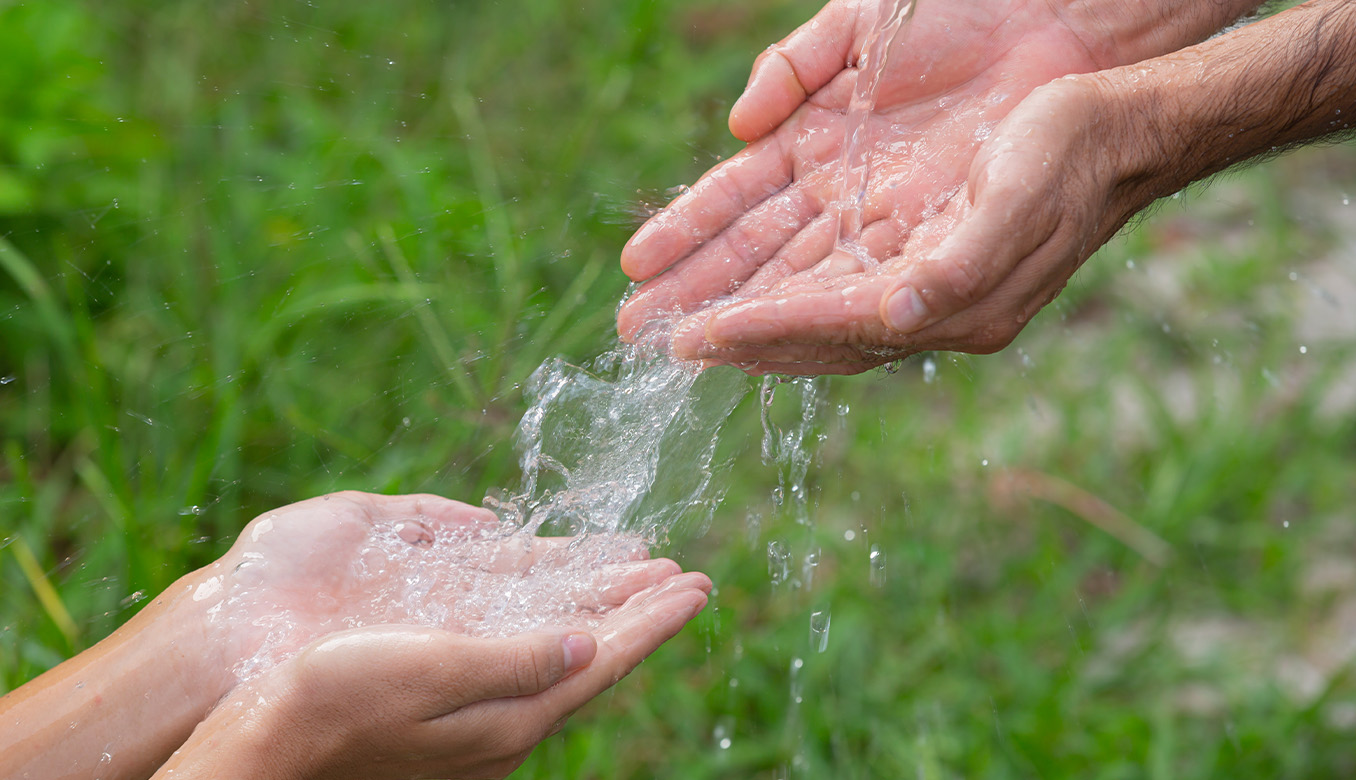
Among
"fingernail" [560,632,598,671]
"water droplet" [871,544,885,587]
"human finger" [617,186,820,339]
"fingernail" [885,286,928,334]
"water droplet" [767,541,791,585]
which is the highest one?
"fingernail" [885,286,928,334]

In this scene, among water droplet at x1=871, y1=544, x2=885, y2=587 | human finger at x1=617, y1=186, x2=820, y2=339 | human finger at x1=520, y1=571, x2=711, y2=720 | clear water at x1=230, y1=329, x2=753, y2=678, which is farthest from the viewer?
water droplet at x1=871, y1=544, x2=885, y2=587

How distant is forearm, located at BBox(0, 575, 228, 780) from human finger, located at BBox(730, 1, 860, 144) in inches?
63.7

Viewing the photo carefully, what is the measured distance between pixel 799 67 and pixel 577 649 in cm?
151

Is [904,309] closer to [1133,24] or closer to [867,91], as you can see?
[867,91]

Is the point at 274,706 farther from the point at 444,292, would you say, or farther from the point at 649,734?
the point at 444,292

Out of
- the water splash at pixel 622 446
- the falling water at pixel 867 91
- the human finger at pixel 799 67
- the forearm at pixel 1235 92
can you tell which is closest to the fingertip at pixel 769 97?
the human finger at pixel 799 67

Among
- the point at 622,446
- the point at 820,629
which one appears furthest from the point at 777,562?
the point at 622,446

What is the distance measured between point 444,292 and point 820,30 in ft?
4.79

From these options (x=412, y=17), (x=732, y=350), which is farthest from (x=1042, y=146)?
(x=412, y=17)

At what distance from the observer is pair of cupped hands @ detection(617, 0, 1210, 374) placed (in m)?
1.87

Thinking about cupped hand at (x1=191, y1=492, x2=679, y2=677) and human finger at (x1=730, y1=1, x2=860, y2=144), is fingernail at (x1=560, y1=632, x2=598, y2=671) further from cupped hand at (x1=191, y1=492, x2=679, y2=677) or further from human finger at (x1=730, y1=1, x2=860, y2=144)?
human finger at (x1=730, y1=1, x2=860, y2=144)

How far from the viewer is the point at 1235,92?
7.17 ft

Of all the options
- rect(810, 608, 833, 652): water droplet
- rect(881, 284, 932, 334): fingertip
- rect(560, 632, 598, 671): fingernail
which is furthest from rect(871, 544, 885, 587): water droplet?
rect(560, 632, 598, 671): fingernail

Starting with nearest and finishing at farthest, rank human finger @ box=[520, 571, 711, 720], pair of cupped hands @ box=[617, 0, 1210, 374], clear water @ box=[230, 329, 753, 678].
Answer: human finger @ box=[520, 571, 711, 720] → pair of cupped hands @ box=[617, 0, 1210, 374] → clear water @ box=[230, 329, 753, 678]
